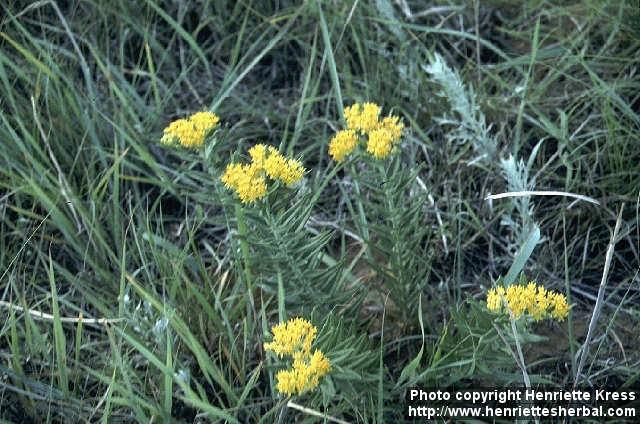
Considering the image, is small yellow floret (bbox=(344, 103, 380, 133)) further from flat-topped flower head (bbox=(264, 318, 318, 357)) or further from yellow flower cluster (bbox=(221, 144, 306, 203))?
flat-topped flower head (bbox=(264, 318, 318, 357))

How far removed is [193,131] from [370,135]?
0.39 m

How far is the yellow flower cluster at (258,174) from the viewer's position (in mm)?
1689

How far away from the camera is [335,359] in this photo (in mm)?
1612

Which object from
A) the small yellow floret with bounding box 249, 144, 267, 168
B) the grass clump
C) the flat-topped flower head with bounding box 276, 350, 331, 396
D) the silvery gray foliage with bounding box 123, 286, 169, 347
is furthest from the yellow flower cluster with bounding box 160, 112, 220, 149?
the flat-topped flower head with bounding box 276, 350, 331, 396

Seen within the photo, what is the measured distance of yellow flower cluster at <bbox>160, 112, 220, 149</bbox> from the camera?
176cm

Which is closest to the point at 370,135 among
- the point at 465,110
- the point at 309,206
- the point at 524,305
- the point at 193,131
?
the point at 309,206

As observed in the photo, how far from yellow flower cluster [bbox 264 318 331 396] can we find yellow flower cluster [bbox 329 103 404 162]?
0.43 m

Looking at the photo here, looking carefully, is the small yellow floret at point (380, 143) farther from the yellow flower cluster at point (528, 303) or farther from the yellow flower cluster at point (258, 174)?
the yellow flower cluster at point (528, 303)

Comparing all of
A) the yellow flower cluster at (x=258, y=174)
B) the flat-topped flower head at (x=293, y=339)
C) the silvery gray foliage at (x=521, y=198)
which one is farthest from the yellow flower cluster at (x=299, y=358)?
the silvery gray foliage at (x=521, y=198)

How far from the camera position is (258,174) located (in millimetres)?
1709

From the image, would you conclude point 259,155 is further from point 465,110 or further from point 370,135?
point 465,110

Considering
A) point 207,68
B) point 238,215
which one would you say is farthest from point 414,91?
point 238,215

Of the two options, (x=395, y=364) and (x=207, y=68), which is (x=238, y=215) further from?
(x=207, y=68)

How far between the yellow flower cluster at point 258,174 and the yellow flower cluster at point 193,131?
10 centimetres
